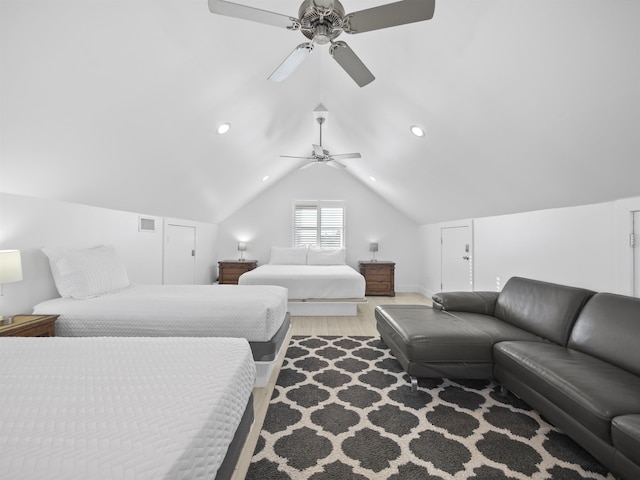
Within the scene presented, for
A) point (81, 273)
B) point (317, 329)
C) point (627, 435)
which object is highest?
point (81, 273)

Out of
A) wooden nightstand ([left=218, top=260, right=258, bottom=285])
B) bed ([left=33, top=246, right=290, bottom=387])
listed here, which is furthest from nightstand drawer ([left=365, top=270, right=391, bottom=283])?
bed ([left=33, top=246, right=290, bottom=387])

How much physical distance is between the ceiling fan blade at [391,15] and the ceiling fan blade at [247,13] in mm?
328

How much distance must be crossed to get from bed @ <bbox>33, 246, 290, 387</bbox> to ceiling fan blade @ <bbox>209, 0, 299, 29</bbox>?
192 cm

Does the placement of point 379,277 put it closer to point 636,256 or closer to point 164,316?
point 636,256

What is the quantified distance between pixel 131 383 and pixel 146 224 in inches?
141

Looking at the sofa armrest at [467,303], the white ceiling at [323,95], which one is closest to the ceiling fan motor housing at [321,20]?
the white ceiling at [323,95]

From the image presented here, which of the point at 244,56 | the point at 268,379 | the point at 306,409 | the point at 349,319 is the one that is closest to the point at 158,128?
the point at 244,56

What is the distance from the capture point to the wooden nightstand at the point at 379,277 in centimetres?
601

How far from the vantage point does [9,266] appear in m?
2.03

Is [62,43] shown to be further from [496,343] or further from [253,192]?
[253,192]

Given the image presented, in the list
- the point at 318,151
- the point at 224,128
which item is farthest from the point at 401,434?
the point at 318,151

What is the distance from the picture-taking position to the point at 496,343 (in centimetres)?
227

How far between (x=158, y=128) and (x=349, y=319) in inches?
129

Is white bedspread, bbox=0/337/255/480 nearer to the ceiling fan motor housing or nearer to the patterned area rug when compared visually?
the patterned area rug
